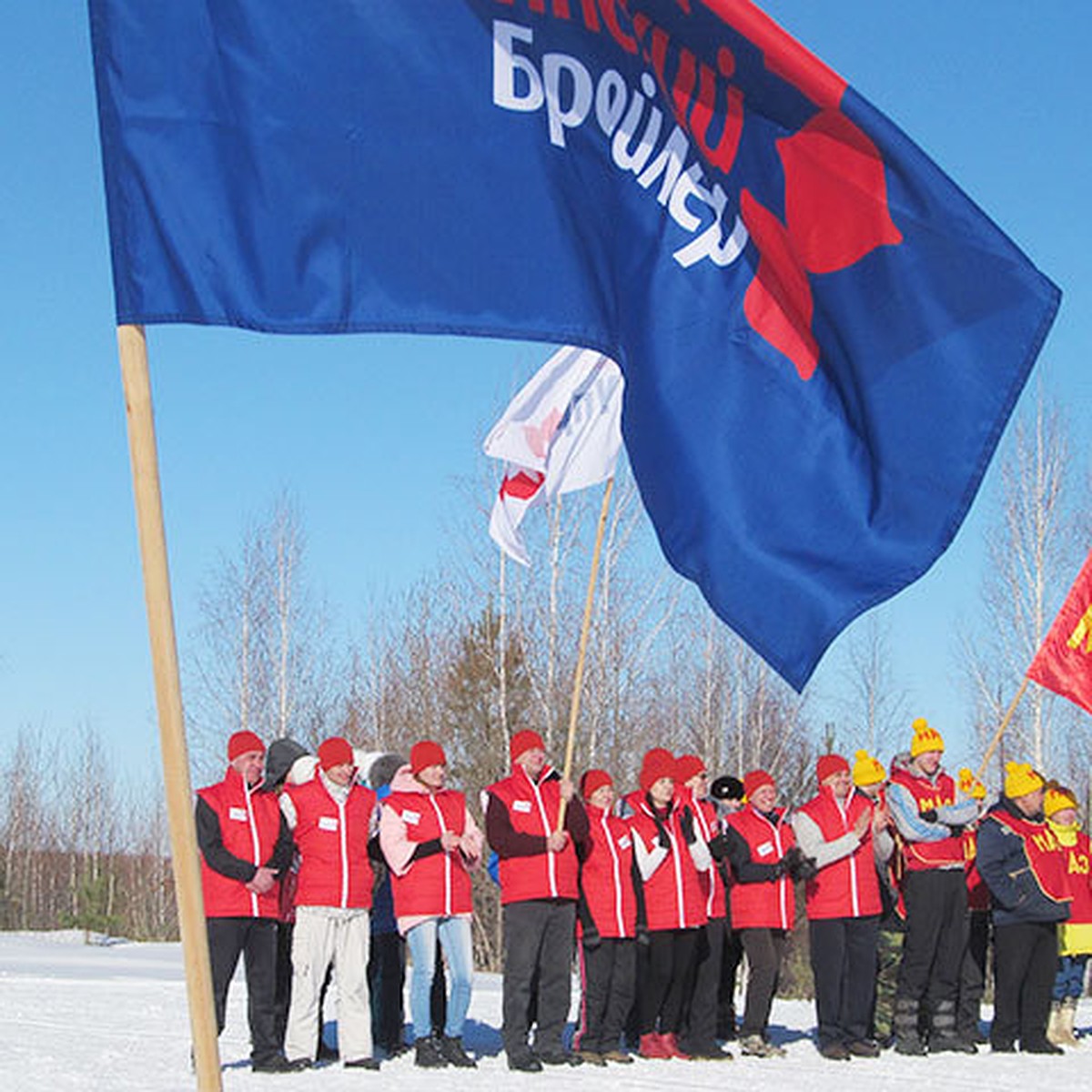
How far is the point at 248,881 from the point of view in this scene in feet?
35.7

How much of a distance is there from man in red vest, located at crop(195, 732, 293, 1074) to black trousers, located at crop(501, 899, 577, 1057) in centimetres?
149

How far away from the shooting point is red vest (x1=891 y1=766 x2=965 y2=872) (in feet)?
41.1

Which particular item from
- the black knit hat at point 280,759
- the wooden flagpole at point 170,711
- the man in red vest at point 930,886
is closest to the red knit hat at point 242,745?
the black knit hat at point 280,759

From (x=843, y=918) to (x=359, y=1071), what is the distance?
353cm

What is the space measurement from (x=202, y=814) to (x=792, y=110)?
6.30 meters

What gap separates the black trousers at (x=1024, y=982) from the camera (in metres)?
12.8

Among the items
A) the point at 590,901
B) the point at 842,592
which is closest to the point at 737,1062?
the point at 590,901

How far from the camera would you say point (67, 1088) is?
9.94 m

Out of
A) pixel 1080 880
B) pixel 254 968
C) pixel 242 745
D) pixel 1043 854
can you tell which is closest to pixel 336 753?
pixel 242 745

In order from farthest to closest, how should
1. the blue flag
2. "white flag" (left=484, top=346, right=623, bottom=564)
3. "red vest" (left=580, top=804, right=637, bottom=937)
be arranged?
"red vest" (left=580, top=804, right=637, bottom=937) < "white flag" (left=484, top=346, right=623, bottom=564) < the blue flag

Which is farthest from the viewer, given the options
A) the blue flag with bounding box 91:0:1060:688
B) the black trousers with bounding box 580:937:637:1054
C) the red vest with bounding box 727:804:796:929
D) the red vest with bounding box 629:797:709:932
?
the red vest with bounding box 727:804:796:929

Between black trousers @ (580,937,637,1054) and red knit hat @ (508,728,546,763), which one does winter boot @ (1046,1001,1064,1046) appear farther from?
red knit hat @ (508,728,546,763)

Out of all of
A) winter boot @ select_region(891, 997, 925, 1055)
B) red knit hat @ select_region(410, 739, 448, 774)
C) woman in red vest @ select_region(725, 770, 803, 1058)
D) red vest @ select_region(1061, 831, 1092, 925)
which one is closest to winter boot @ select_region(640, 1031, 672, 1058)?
woman in red vest @ select_region(725, 770, 803, 1058)

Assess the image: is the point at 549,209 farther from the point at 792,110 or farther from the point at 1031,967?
the point at 1031,967
